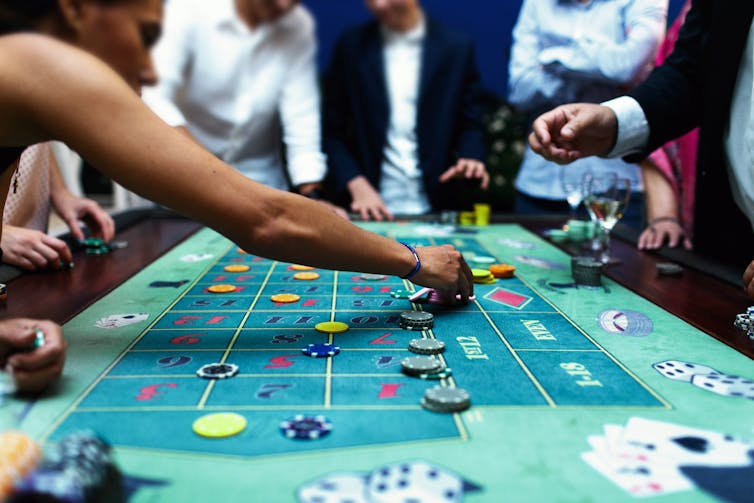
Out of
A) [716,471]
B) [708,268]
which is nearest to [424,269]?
[716,471]

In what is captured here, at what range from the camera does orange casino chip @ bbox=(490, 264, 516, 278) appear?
192 cm

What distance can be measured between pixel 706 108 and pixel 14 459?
1.99 metres

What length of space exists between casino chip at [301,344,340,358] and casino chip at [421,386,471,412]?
276mm

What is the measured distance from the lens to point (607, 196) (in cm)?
213

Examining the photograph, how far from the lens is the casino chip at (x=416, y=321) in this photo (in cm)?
145

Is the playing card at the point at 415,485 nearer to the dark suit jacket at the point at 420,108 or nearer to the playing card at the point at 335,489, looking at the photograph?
the playing card at the point at 335,489

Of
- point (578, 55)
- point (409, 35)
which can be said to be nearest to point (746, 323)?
point (578, 55)

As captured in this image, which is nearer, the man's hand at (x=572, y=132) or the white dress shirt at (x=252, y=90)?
the man's hand at (x=572, y=132)

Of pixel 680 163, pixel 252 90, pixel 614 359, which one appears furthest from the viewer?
pixel 252 90

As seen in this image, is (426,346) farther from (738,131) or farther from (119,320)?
(738,131)

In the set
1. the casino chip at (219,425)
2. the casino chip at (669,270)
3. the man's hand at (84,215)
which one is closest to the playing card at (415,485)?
the casino chip at (219,425)

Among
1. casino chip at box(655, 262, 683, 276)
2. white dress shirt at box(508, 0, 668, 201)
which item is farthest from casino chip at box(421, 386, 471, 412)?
white dress shirt at box(508, 0, 668, 201)

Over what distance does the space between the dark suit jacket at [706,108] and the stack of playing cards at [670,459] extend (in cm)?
129

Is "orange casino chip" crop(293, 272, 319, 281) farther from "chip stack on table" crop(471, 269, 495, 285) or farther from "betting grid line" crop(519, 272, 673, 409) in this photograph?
"betting grid line" crop(519, 272, 673, 409)
